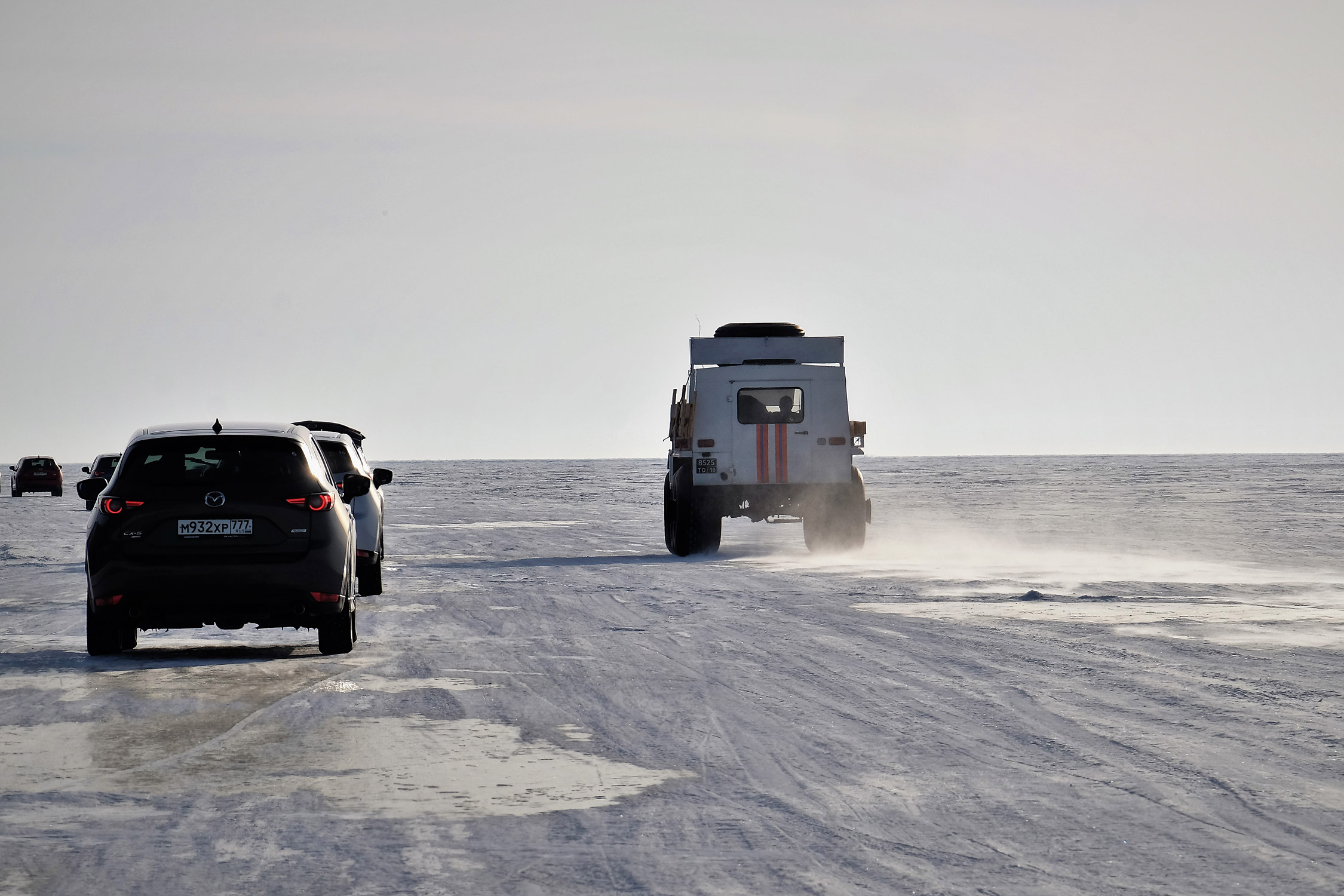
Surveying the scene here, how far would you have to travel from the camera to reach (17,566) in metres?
21.2

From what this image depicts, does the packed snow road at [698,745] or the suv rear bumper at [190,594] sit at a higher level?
the suv rear bumper at [190,594]

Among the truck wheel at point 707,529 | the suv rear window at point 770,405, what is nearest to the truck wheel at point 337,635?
the truck wheel at point 707,529

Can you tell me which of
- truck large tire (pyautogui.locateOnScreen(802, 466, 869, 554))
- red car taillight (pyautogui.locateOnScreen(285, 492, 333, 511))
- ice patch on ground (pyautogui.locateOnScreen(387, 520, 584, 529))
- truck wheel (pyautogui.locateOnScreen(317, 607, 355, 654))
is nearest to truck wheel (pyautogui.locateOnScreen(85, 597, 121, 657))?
truck wheel (pyautogui.locateOnScreen(317, 607, 355, 654))

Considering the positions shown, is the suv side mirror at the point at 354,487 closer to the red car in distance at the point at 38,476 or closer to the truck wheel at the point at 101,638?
the truck wheel at the point at 101,638

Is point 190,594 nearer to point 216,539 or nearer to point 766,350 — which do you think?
point 216,539

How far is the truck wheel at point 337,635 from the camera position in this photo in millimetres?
11218

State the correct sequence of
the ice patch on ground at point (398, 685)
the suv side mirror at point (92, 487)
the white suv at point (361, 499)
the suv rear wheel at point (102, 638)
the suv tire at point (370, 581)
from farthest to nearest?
1. the suv tire at point (370, 581)
2. the white suv at point (361, 499)
3. the suv side mirror at point (92, 487)
4. the suv rear wheel at point (102, 638)
5. the ice patch on ground at point (398, 685)

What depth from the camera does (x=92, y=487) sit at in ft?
37.6

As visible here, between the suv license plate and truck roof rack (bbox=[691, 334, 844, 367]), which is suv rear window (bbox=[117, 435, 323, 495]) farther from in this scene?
truck roof rack (bbox=[691, 334, 844, 367])

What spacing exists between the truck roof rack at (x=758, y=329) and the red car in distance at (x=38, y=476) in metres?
46.9

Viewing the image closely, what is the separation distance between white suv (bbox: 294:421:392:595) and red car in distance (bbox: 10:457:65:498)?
5024cm

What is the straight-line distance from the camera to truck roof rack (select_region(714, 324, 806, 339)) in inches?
922

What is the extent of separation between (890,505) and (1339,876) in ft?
145

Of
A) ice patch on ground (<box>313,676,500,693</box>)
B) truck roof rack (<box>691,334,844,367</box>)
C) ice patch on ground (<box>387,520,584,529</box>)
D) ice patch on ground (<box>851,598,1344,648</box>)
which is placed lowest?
ice patch on ground (<box>851,598,1344,648</box>)
